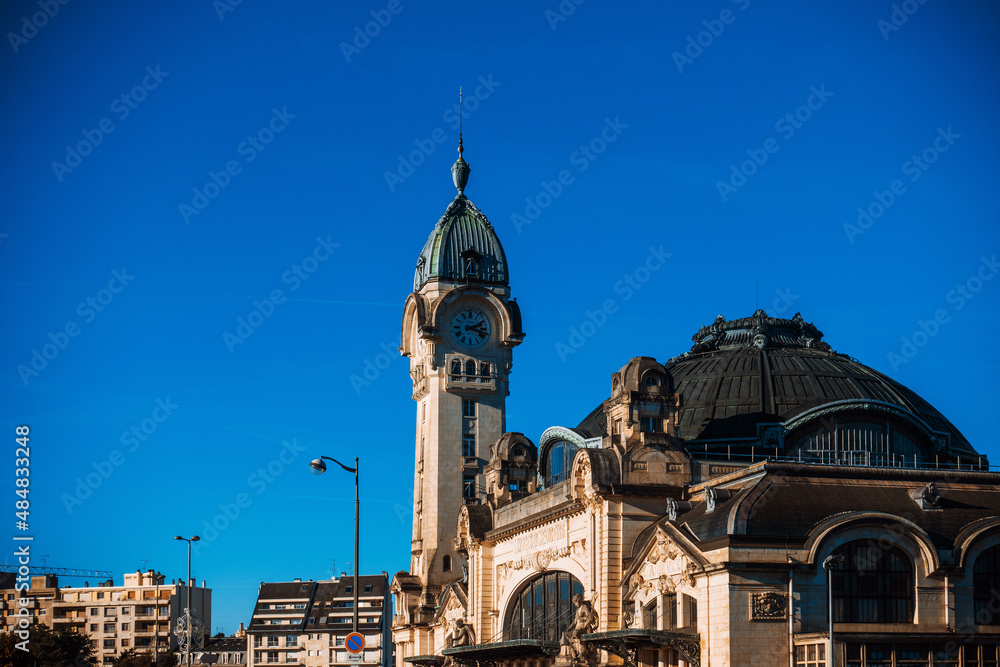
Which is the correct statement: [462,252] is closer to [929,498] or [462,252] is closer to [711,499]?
[711,499]

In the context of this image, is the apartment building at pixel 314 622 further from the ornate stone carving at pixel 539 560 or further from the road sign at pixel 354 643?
the road sign at pixel 354 643

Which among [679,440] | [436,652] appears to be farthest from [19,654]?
[679,440]

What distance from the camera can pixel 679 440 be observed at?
7325 centimetres

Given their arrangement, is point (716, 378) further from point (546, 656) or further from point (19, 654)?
point (19, 654)

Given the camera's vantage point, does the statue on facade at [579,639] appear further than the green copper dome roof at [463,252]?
No

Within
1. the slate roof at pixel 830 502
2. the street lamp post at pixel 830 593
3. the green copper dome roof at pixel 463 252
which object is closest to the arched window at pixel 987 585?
the slate roof at pixel 830 502

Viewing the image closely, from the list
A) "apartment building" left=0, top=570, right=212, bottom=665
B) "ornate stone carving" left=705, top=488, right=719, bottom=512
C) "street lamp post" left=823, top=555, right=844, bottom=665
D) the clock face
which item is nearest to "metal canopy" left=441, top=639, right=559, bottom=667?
"ornate stone carving" left=705, top=488, right=719, bottom=512

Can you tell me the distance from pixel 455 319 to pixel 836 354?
3183 cm

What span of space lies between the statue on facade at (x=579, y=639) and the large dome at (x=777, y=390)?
42.2ft

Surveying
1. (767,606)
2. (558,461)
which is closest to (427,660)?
(558,461)

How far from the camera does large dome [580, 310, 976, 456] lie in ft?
263

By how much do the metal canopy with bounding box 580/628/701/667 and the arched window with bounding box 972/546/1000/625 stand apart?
12.4 meters

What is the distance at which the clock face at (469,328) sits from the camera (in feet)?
359

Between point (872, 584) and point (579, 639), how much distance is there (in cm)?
1599
